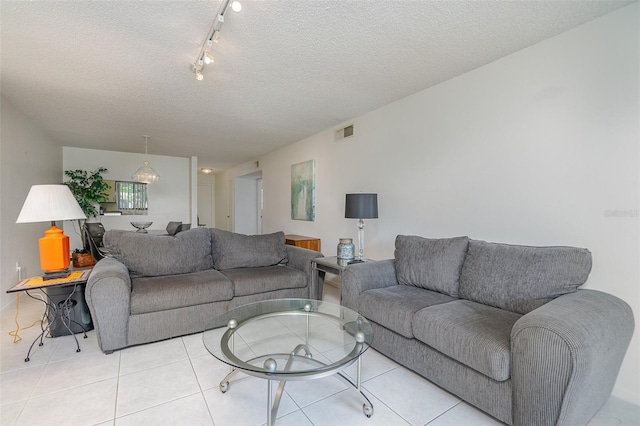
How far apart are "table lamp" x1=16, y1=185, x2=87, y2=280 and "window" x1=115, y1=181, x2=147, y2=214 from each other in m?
4.56

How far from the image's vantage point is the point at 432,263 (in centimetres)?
238

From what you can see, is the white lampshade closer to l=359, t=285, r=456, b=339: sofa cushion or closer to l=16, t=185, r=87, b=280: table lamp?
l=16, t=185, r=87, b=280: table lamp

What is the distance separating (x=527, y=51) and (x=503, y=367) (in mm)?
2251

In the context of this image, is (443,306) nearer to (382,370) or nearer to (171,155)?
(382,370)

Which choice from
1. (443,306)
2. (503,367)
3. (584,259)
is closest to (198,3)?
(443,306)

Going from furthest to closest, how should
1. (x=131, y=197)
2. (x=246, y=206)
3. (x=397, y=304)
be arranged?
(x=246, y=206) < (x=131, y=197) < (x=397, y=304)

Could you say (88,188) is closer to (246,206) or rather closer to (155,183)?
(155,183)

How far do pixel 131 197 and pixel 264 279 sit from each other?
517cm

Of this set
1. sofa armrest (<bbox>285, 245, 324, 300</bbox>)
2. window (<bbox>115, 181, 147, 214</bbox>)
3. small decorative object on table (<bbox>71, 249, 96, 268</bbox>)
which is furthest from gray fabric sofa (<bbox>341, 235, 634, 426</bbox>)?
window (<bbox>115, 181, 147, 214</bbox>)

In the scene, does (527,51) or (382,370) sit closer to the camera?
(382,370)

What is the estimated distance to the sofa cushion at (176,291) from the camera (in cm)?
237

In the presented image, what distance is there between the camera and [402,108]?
3250 mm

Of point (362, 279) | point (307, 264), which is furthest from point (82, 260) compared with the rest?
point (362, 279)

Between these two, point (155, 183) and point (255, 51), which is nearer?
point (255, 51)
